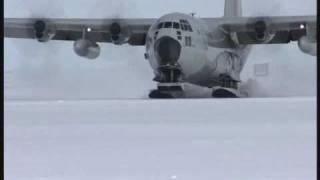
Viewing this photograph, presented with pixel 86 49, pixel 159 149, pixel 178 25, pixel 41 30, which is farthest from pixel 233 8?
pixel 159 149

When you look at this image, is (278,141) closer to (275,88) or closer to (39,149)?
(39,149)

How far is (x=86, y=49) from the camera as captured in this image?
33.2 ft

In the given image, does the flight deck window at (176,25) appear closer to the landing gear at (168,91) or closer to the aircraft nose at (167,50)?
the aircraft nose at (167,50)

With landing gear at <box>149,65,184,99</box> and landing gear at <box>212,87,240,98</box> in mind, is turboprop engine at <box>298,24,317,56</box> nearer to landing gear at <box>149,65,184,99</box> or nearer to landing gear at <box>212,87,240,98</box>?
landing gear at <box>212,87,240,98</box>

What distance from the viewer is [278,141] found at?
3.88 m

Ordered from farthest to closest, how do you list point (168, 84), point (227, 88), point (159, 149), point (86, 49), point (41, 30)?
point (227, 88)
point (86, 49)
point (168, 84)
point (41, 30)
point (159, 149)

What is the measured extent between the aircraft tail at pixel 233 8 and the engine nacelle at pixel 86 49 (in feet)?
9.95

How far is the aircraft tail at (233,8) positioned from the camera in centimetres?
1240

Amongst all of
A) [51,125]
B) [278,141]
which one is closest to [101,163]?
[278,141]

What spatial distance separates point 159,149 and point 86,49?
6.95 meters

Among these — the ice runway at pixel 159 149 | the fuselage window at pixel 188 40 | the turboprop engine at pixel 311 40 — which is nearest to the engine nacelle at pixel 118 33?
the fuselage window at pixel 188 40

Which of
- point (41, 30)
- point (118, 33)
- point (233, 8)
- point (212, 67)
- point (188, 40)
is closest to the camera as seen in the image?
point (188, 40)

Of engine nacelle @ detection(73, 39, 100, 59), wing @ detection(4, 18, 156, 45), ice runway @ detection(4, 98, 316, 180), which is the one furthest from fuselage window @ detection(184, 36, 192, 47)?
ice runway @ detection(4, 98, 316, 180)

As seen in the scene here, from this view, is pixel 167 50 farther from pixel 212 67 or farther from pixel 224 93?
pixel 224 93
